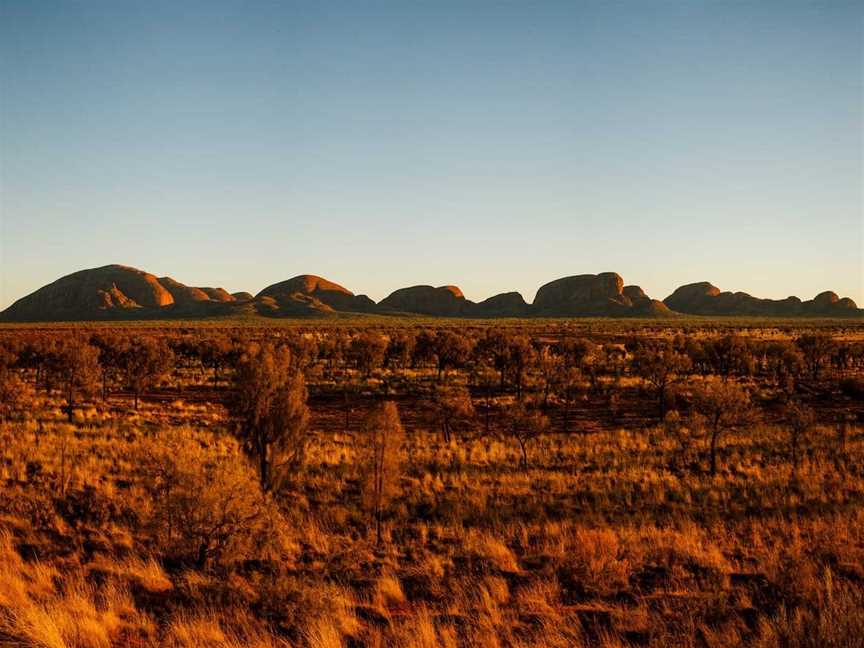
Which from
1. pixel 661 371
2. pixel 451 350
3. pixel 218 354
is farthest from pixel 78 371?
pixel 661 371

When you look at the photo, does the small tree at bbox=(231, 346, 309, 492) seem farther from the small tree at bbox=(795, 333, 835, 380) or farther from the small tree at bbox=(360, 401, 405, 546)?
the small tree at bbox=(795, 333, 835, 380)

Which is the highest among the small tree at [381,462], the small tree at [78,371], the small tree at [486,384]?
the small tree at [78,371]

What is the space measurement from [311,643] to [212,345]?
160ft

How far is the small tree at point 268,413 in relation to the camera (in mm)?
15211

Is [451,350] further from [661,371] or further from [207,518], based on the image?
Answer: [207,518]

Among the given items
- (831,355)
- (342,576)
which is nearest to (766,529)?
(342,576)

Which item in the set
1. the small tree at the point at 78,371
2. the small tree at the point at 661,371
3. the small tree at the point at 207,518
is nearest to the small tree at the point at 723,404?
the small tree at the point at 661,371

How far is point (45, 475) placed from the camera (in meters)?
16.7

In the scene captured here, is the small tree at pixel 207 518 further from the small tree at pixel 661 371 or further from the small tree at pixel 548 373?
the small tree at pixel 548 373

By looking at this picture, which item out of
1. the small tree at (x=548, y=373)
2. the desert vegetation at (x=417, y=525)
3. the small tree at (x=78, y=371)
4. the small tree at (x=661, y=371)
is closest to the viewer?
the desert vegetation at (x=417, y=525)

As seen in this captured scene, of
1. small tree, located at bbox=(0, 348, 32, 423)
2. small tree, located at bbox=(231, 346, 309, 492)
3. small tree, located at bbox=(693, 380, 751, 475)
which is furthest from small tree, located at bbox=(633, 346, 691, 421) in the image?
small tree, located at bbox=(0, 348, 32, 423)

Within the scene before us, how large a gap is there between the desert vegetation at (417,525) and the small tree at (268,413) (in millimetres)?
60

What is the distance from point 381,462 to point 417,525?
1.98m

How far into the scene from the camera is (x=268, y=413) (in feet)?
50.1
